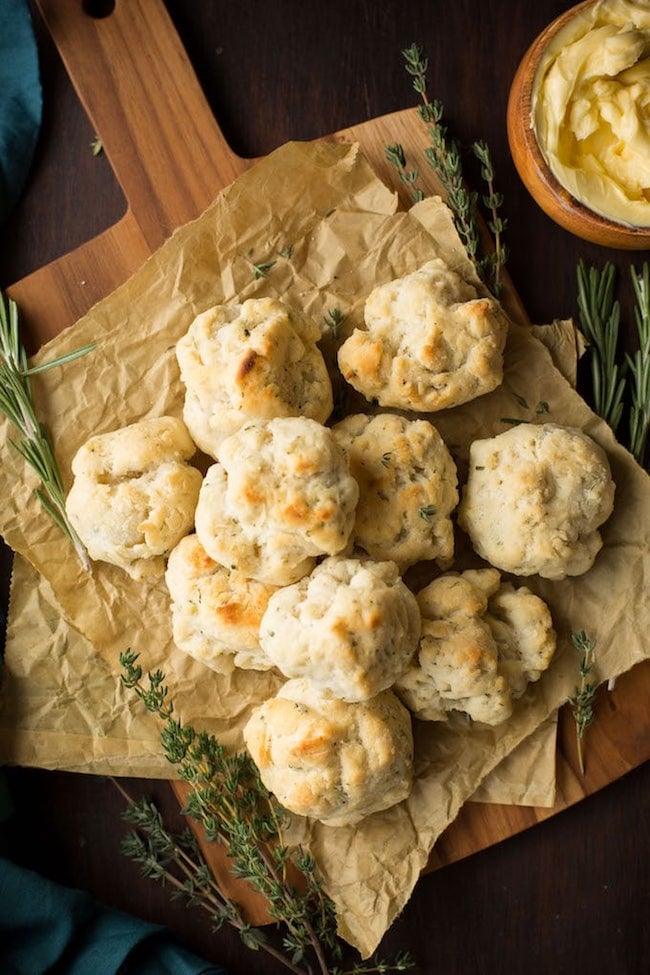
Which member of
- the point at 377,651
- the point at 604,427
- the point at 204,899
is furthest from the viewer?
the point at 204,899

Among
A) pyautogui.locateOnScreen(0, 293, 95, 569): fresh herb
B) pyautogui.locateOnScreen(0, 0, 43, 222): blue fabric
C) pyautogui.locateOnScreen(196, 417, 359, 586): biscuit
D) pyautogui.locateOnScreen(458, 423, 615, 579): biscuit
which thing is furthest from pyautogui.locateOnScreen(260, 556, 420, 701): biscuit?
pyautogui.locateOnScreen(0, 0, 43, 222): blue fabric

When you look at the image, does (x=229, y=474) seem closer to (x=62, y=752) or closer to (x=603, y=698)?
(x=62, y=752)

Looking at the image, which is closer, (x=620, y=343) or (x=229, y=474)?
(x=229, y=474)

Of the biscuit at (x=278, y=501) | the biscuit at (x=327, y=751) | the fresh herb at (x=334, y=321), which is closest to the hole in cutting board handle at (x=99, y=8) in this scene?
the fresh herb at (x=334, y=321)

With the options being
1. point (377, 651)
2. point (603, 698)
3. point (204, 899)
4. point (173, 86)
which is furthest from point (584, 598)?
point (173, 86)

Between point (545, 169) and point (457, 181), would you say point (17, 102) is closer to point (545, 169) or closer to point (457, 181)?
point (457, 181)

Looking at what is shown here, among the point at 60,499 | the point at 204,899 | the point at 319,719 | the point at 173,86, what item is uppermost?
the point at 173,86
